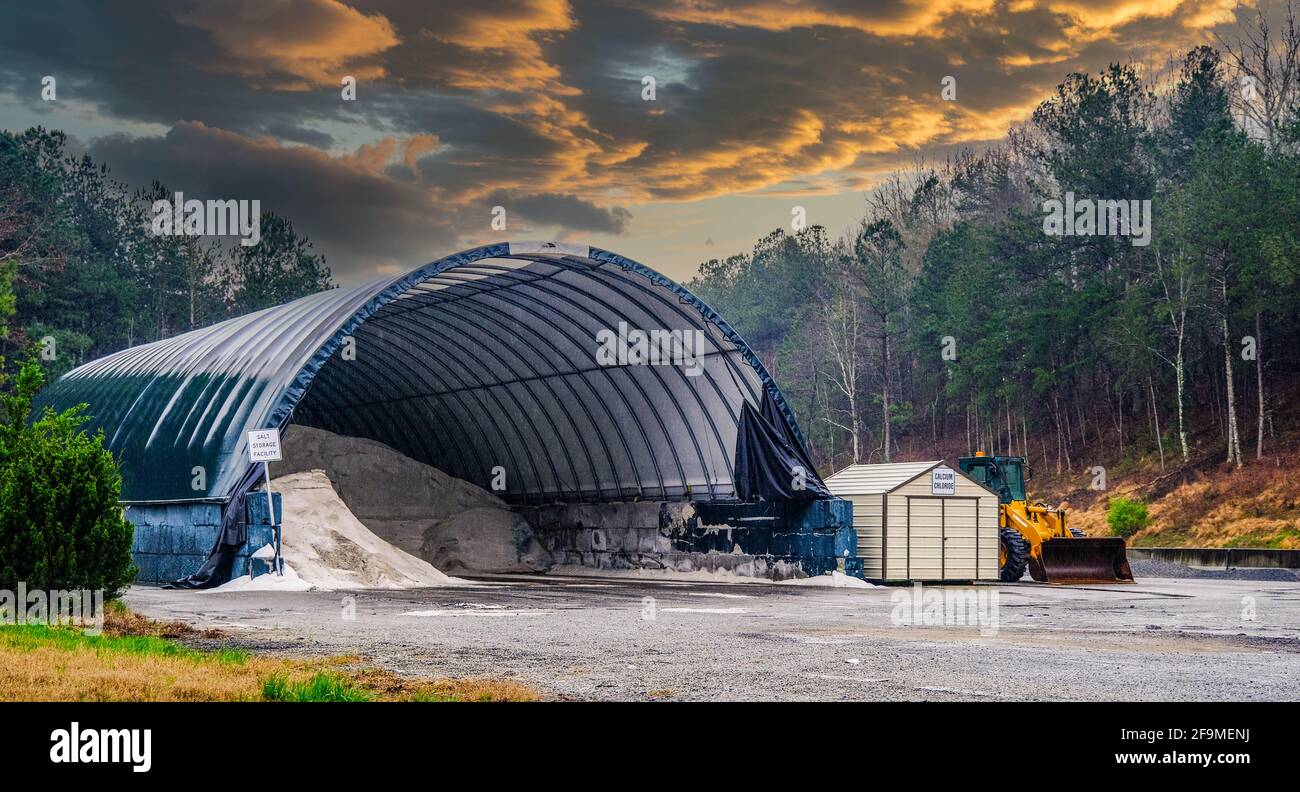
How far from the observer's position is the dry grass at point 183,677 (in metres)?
7.80

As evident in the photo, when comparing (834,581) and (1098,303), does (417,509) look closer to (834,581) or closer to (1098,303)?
(834,581)

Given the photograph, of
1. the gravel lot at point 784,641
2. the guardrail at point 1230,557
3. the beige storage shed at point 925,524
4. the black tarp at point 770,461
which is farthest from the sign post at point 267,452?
the guardrail at point 1230,557

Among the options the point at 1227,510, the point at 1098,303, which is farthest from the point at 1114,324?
the point at 1227,510

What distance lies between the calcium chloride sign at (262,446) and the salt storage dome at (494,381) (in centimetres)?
52

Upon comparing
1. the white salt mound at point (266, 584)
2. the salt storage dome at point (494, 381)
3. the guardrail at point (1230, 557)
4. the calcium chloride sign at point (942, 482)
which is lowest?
the guardrail at point (1230, 557)

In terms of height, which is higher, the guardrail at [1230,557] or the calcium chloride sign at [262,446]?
the calcium chloride sign at [262,446]

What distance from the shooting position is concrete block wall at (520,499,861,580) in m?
26.2

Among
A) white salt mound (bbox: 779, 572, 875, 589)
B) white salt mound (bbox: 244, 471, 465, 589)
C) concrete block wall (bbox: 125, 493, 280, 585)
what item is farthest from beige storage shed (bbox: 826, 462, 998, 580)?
concrete block wall (bbox: 125, 493, 280, 585)

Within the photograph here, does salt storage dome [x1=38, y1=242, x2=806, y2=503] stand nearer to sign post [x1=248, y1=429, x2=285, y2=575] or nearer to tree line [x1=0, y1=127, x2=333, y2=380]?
sign post [x1=248, y1=429, x2=285, y2=575]

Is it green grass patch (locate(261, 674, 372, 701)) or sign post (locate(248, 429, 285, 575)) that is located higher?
sign post (locate(248, 429, 285, 575))

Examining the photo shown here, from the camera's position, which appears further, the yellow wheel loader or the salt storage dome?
the yellow wheel loader

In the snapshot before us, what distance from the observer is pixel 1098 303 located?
54438mm

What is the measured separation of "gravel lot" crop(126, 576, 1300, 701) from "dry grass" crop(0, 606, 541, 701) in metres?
0.72

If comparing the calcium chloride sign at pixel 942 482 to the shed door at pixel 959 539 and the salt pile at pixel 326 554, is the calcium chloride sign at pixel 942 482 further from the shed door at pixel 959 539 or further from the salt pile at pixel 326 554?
Answer: the salt pile at pixel 326 554
